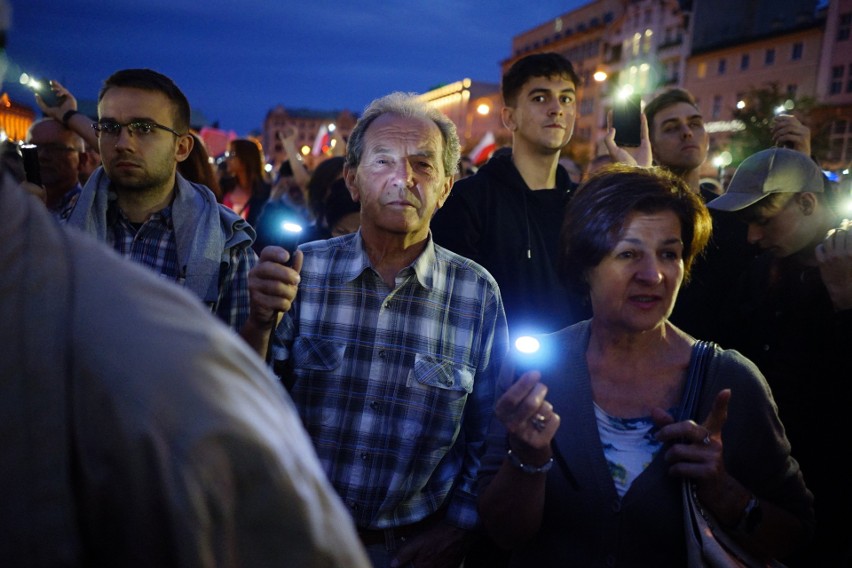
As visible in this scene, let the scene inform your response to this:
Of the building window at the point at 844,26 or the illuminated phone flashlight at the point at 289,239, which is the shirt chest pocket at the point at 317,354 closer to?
the illuminated phone flashlight at the point at 289,239

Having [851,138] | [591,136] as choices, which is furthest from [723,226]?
[591,136]

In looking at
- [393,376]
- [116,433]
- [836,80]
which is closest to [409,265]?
[393,376]

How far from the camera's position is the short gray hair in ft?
9.29

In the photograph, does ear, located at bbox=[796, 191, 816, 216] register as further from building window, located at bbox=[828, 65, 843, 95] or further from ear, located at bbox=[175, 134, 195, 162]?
building window, located at bbox=[828, 65, 843, 95]

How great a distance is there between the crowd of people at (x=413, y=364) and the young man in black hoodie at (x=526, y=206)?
2cm

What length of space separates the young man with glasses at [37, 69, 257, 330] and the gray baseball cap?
281 centimetres

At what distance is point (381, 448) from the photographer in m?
2.45

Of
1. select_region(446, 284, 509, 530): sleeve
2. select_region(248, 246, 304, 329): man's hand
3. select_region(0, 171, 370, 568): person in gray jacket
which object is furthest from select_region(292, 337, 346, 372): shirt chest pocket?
select_region(0, 171, 370, 568): person in gray jacket

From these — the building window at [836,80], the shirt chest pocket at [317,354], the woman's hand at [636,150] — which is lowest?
the shirt chest pocket at [317,354]

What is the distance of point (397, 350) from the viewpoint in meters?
2.56

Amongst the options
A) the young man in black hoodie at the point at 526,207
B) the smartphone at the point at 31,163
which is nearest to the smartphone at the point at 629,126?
the young man in black hoodie at the point at 526,207

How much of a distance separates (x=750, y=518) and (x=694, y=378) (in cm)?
48

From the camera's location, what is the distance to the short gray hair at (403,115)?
283cm

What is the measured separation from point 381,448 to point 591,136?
74.1 m
